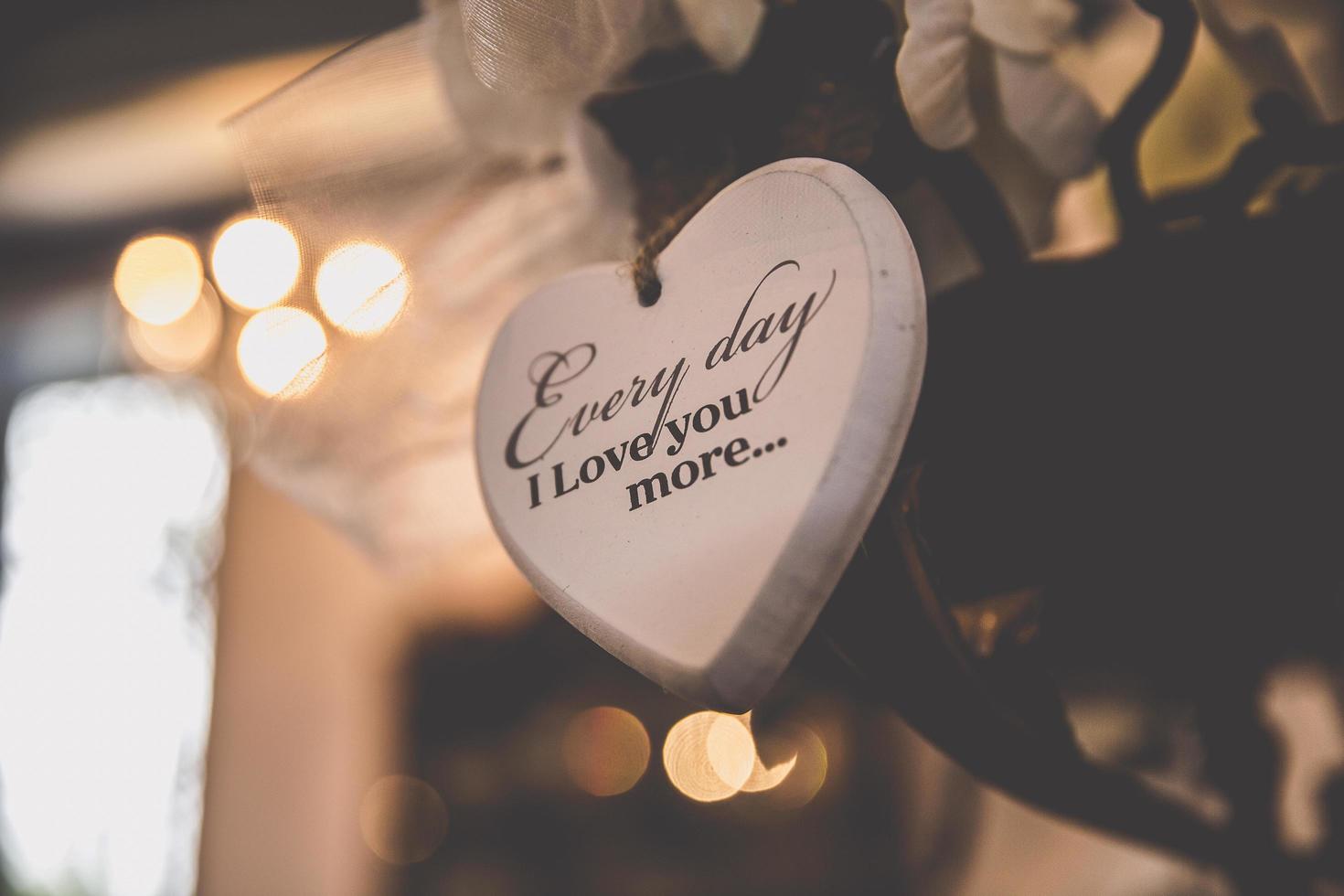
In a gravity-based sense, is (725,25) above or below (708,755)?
above

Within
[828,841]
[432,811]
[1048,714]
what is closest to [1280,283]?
[1048,714]

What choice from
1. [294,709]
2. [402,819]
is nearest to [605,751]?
[402,819]

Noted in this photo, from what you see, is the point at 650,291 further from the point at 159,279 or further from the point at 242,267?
the point at 159,279

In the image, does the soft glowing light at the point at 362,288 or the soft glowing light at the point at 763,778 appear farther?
the soft glowing light at the point at 763,778

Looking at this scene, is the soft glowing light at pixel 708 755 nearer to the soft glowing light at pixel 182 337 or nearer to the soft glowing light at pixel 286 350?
the soft glowing light at pixel 286 350

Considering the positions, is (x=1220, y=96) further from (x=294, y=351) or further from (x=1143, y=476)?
(x=294, y=351)

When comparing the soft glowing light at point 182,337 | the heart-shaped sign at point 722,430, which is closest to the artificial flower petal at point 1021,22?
the heart-shaped sign at point 722,430
